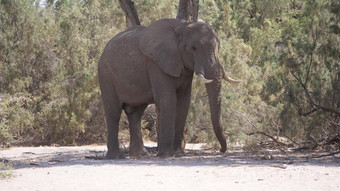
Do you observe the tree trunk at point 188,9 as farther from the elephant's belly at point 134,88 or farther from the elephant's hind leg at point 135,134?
the elephant's hind leg at point 135,134

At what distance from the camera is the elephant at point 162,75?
1195cm

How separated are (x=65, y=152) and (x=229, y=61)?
5506 millimetres

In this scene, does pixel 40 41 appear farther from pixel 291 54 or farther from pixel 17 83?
pixel 291 54

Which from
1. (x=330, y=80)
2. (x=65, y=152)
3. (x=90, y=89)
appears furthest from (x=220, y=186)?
(x=90, y=89)

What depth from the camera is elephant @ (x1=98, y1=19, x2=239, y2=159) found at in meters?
12.0

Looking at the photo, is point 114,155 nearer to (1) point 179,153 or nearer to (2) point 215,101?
(1) point 179,153

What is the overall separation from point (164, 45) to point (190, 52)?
63 cm

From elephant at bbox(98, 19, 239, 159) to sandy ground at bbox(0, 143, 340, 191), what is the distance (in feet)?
3.80

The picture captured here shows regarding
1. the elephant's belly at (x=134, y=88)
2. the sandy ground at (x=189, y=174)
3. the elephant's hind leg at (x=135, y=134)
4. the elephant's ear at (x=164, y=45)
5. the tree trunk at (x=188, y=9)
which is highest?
the tree trunk at (x=188, y=9)

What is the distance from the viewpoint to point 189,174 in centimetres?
915

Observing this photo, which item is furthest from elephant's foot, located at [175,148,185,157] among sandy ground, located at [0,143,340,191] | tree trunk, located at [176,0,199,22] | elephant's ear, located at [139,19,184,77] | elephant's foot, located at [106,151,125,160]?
tree trunk, located at [176,0,199,22]

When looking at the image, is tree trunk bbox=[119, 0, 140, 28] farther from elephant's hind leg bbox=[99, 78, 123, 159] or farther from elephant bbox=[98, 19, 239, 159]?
elephant's hind leg bbox=[99, 78, 123, 159]

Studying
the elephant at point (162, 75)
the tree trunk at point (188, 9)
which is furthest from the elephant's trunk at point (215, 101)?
the tree trunk at point (188, 9)

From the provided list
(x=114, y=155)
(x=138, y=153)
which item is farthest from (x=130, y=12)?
(x=114, y=155)
